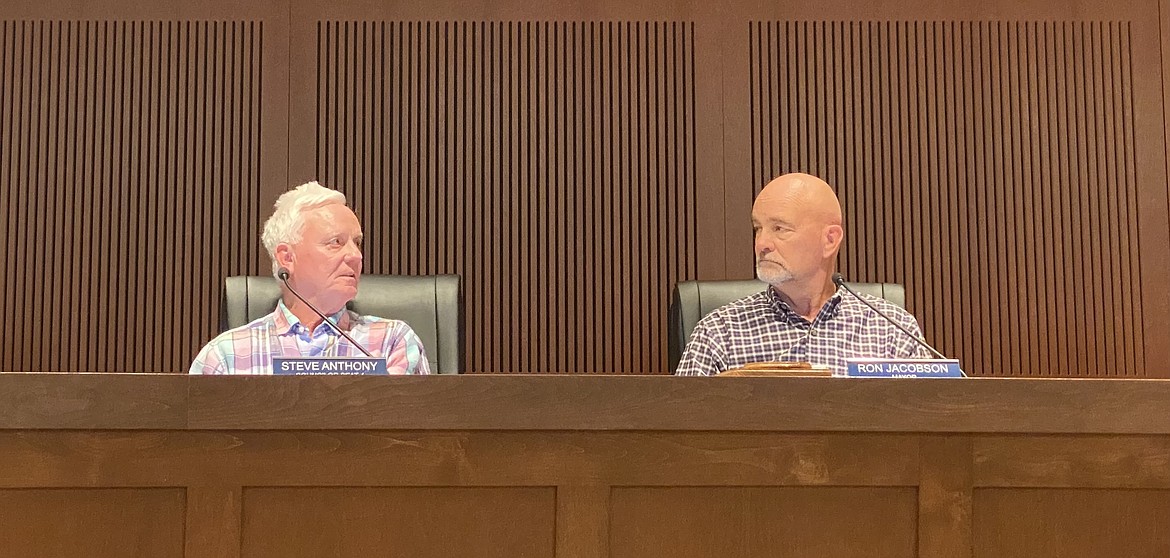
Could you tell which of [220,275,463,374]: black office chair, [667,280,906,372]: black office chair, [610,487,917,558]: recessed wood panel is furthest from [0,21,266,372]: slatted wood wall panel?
[610,487,917,558]: recessed wood panel

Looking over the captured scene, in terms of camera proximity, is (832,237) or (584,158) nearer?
(832,237)

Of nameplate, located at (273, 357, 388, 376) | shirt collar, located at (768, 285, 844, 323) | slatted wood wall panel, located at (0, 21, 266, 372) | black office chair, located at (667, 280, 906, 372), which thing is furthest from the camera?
slatted wood wall panel, located at (0, 21, 266, 372)

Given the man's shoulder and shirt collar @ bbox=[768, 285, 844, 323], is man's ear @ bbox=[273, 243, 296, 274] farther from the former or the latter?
shirt collar @ bbox=[768, 285, 844, 323]

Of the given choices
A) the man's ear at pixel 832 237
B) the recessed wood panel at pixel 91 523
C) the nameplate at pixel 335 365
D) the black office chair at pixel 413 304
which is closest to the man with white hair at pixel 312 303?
the black office chair at pixel 413 304

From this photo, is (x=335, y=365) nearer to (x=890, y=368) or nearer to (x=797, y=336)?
(x=890, y=368)

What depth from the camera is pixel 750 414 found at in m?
1.58

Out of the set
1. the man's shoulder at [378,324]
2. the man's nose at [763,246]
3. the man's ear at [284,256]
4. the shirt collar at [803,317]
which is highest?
the man's nose at [763,246]

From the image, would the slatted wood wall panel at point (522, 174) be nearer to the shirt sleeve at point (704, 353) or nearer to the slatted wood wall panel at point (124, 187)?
the slatted wood wall panel at point (124, 187)

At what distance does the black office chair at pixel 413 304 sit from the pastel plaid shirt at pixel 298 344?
0.12m

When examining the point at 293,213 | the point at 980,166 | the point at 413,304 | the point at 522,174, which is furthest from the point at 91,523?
the point at 980,166

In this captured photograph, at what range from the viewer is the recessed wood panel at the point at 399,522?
5.09 feet

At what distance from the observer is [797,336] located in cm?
287

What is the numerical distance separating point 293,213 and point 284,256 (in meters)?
0.10

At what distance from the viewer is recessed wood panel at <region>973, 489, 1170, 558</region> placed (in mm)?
1591
